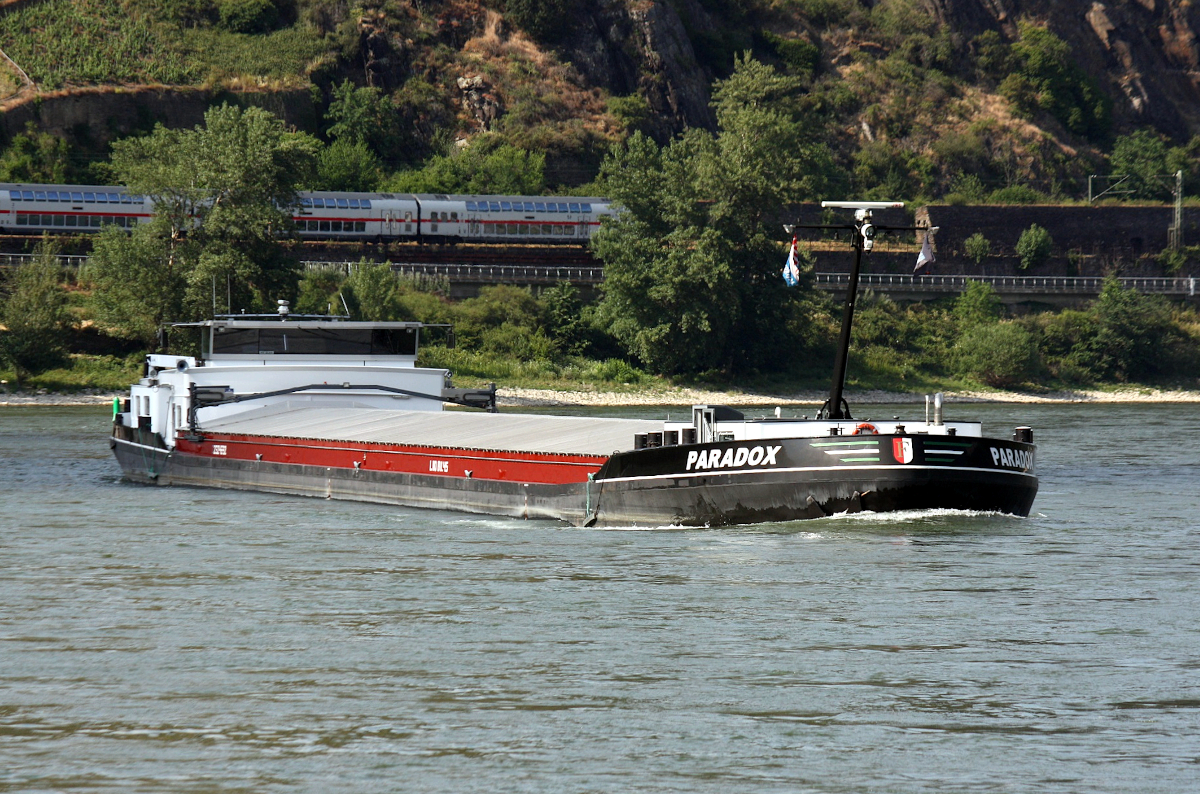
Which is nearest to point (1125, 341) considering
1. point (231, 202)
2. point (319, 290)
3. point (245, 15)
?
point (319, 290)

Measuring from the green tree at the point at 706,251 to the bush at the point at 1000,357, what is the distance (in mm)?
11360

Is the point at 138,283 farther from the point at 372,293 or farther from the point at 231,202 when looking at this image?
the point at 372,293

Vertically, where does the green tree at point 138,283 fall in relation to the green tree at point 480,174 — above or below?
below

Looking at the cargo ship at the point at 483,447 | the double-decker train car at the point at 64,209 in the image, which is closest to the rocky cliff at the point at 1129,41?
the double-decker train car at the point at 64,209

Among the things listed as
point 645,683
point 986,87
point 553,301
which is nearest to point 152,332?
point 553,301

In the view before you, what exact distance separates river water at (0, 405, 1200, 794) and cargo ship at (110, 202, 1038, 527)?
676 millimetres

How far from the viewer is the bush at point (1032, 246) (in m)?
128

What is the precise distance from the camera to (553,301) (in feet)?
309

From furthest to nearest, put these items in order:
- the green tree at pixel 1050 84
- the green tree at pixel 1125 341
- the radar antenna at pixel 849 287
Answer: the green tree at pixel 1050 84
the green tree at pixel 1125 341
the radar antenna at pixel 849 287

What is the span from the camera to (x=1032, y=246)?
420 ft

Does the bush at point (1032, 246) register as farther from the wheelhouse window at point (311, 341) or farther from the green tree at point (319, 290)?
the wheelhouse window at point (311, 341)

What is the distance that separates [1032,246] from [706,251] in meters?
53.3

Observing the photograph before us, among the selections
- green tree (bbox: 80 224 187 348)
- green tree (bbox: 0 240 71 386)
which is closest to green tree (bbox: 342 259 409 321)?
green tree (bbox: 80 224 187 348)

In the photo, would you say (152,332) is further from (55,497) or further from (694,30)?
(694,30)
